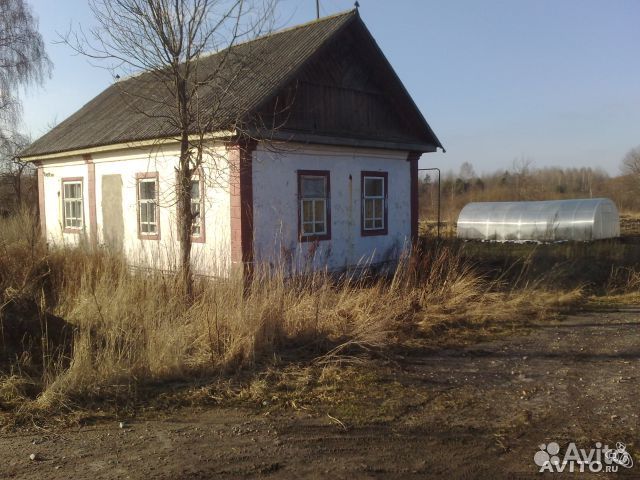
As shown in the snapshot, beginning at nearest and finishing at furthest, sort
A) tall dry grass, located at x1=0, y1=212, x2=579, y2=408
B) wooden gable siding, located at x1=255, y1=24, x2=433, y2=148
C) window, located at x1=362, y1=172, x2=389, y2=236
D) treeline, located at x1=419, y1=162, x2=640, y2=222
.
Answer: tall dry grass, located at x1=0, y1=212, x2=579, y2=408 → wooden gable siding, located at x1=255, y1=24, x2=433, y2=148 → window, located at x1=362, y1=172, x2=389, y2=236 → treeline, located at x1=419, y1=162, x2=640, y2=222

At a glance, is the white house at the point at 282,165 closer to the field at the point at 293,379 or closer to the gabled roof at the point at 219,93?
the gabled roof at the point at 219,93

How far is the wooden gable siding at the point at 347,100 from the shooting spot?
1127 cm

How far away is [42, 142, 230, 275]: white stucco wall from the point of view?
1007 cm

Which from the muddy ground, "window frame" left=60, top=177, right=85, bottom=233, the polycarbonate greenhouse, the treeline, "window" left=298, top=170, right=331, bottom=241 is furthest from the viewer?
the treeline

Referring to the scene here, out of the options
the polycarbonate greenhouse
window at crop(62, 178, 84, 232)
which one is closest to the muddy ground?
window at crop(62, 178, 84, 232)

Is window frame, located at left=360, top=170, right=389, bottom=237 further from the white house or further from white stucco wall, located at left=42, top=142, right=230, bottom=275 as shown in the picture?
white stucco wall, located at left=42, top=142, right=230, bottom=275

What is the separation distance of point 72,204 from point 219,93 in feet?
28.6

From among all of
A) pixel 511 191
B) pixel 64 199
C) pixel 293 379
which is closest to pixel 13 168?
pixel 64 199

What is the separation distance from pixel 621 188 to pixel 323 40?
152ft

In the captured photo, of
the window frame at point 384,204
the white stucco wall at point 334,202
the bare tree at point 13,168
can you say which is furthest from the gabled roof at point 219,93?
the bare tree at point 13,168

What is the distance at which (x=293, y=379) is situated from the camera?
5.49 meters

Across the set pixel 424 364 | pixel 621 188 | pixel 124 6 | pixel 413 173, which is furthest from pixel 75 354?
pixel 621 188

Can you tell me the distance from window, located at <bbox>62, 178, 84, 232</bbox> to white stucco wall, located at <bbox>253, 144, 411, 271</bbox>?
20.3ft

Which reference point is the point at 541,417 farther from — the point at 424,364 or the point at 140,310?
the point at 140,310
